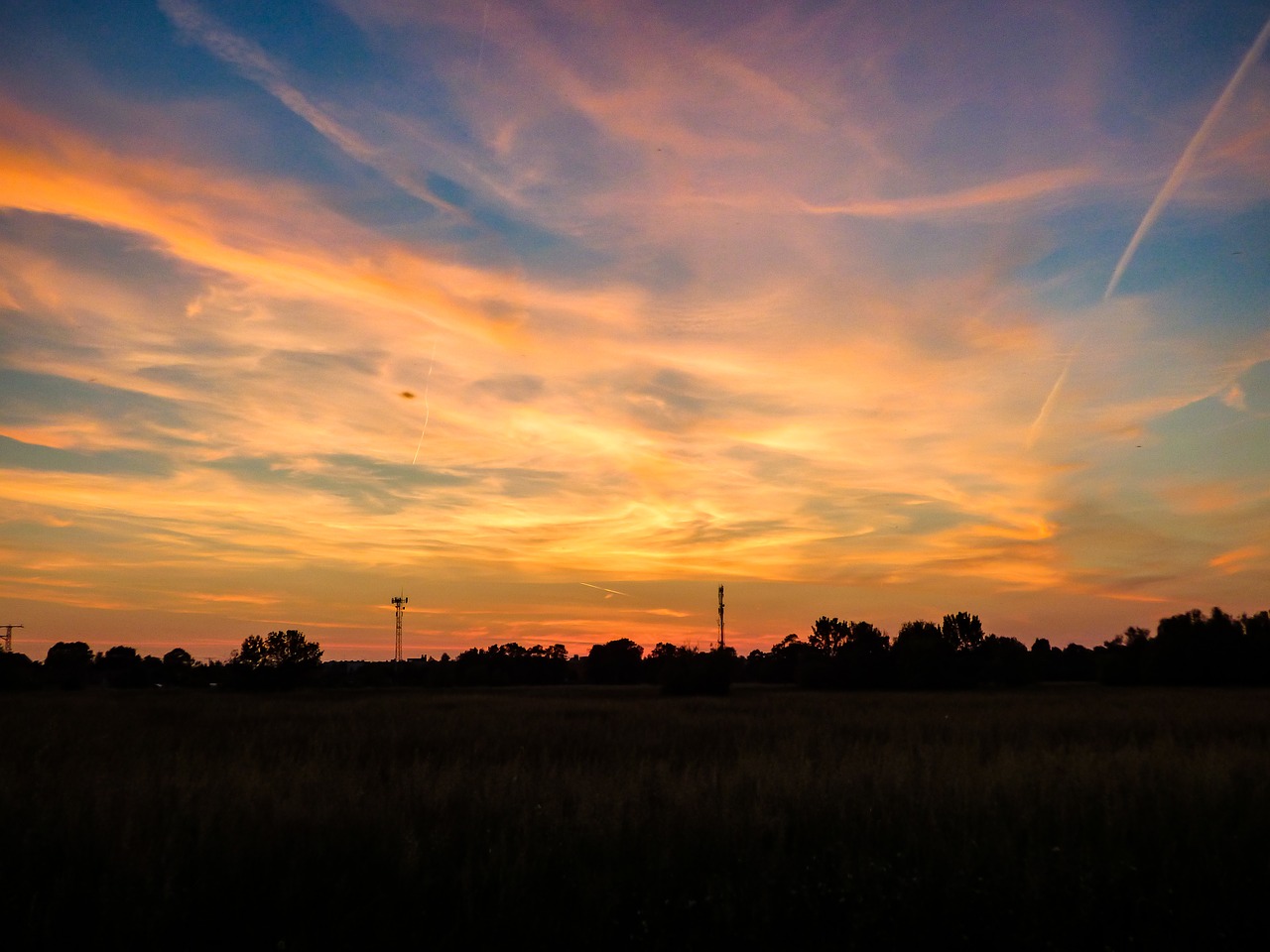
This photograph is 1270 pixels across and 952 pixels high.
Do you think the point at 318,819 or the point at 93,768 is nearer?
the point at 318,819

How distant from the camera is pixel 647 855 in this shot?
737 cm

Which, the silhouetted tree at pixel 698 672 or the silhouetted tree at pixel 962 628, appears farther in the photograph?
the silhouetted tree at pixel 962 628

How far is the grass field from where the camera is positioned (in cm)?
607

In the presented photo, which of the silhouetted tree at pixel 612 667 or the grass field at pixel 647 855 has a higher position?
the grass field at pixel 647 855

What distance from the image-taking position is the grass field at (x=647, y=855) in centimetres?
607

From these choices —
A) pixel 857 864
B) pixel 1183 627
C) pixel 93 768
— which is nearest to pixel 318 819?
pixel 857 864

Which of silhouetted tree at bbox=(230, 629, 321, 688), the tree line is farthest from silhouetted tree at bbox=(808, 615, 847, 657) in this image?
silhouetted tree at bbox=(230, 629, 321, 688)

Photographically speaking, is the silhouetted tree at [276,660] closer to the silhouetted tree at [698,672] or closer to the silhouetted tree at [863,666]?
the silhouetted tree at [698,672]

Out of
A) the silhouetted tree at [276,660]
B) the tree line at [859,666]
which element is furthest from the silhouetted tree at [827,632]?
the silhouetted tree at [276,660]

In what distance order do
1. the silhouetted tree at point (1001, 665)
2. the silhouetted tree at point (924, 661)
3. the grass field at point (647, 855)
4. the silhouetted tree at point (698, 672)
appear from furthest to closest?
the silhouetted tree at point (1001, 665)
the silhouetted tree at point (924, 661)
the silhouetted tree at point (698, 672)
the grass field at point (647, 855)

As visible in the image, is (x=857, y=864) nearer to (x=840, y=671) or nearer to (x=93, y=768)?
(x=93, y=768)

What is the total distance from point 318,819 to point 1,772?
17.6ft

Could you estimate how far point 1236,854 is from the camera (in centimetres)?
743

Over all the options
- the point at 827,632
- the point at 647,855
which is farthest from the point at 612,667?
the point at 647,855
